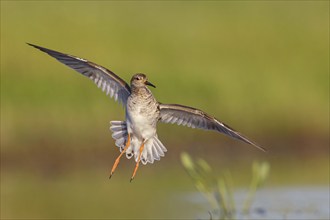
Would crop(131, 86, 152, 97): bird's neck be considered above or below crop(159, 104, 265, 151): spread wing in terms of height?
above

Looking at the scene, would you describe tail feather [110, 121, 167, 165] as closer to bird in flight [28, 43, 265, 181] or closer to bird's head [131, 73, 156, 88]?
bird in flight [28, 43, 265, 181]

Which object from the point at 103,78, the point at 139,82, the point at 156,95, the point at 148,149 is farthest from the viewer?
the point at 156,95

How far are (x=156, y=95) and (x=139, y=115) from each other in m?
7.79

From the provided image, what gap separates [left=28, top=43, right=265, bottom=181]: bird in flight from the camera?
11.5 meters

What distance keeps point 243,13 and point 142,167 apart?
20.1 ft

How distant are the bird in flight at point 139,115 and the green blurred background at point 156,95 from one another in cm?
255

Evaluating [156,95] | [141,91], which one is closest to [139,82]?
[141,91]

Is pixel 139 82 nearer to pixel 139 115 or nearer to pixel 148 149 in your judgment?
pixel 139 115

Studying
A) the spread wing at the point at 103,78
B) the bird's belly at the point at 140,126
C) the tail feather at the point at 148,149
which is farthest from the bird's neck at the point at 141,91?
the tail feather at the point at 148,149

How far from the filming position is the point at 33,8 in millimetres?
23141

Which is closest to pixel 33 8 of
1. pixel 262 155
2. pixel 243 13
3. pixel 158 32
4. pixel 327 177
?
pixel 158 32

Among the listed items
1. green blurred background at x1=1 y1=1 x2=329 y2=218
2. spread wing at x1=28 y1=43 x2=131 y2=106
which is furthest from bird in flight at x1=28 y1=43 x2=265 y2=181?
green blurred background at x1=1 y1=1 x2=329 y2=218

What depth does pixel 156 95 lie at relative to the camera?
63.2 feet

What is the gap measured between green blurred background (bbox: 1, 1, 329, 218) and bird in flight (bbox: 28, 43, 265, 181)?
100 inches
